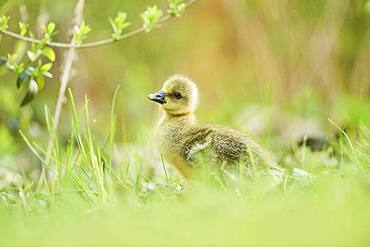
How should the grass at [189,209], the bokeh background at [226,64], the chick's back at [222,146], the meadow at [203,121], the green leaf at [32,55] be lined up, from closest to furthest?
the grass at [189,209] < the meadow at [203,121] < the chick's back at [222,146] < the green leaf at [32,55] < the bokeh background at [226,64]

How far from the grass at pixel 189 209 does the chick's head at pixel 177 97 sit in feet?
1.17

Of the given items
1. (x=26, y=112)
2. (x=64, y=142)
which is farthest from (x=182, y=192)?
(x=64, y=142)

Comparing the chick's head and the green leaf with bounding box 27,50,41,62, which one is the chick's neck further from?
the green leaf with bounding box 27,50,41,62

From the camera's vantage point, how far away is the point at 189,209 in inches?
125

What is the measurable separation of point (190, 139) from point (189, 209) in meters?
1.13

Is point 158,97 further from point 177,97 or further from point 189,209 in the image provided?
point 189,209

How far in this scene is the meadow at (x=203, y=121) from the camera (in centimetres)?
287

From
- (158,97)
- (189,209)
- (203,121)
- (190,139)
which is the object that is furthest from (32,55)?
(203,121)

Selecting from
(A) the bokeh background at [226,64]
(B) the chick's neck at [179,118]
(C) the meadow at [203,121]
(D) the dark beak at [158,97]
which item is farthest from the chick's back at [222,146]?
(A) the bokeh background at [226,64]

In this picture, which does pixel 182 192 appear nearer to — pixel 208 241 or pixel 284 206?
pixel 284 206

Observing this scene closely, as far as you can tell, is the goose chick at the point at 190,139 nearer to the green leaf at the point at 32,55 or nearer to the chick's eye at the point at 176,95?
the chick's eye at the point at 176,95

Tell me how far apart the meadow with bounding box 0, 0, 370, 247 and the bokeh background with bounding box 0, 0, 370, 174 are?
0.06 ft

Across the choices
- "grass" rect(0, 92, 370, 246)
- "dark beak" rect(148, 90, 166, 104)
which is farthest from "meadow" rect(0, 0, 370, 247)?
"dark beak" rect(148, 90, 166, 104)

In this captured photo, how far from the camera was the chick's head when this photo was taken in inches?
183
